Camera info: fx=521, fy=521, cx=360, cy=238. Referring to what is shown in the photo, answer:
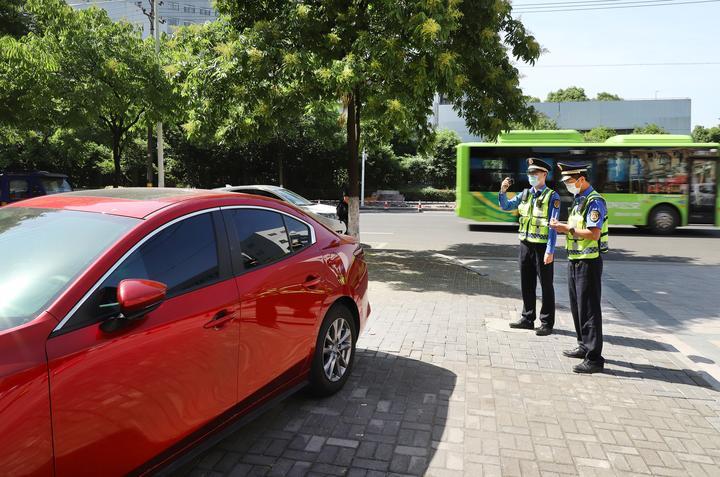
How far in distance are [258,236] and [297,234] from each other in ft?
1.62

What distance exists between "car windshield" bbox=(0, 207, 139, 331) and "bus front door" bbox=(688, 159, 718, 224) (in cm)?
1789

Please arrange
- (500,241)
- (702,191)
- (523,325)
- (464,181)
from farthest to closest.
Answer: (464,181), (702,191), (500,241), (523,325)

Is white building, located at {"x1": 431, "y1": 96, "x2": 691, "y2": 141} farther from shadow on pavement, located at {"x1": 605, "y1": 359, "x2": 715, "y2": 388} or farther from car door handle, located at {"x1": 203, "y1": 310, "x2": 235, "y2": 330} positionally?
car door handle, located at {"x1": 203, "y1": 310, "x2": 235, "y2": 330}

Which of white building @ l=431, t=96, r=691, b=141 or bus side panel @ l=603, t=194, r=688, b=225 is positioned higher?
white building @ l=431, t=96, r=691, b=141

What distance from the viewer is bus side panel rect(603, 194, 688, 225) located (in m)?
16.3

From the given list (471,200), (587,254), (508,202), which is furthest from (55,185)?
(587,254)

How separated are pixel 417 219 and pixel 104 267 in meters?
20.1

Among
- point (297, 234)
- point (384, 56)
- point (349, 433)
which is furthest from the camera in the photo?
point (384, 56)

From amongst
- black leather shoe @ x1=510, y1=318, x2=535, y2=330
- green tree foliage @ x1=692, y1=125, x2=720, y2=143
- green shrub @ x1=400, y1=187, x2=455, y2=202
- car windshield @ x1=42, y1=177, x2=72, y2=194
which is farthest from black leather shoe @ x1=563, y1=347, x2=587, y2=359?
green tree foliage @ x1=692, y1=125, x2=720, y2=143

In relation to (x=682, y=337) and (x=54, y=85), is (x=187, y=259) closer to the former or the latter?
(x=682, y=337)

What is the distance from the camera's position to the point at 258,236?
3.38m

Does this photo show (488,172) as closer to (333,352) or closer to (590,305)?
(590,305)

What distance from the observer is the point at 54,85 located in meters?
14.2

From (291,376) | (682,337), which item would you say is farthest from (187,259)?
(682,337)
